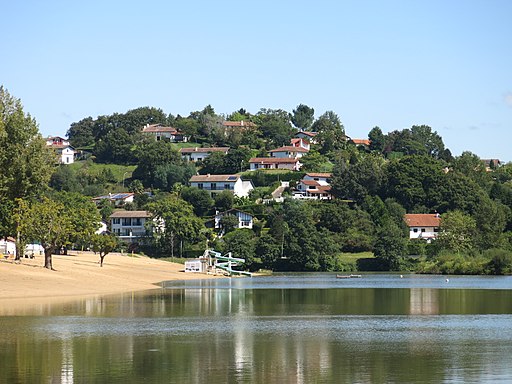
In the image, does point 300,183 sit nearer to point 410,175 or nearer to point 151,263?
point 410,175

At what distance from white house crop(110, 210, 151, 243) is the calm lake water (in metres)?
80.2

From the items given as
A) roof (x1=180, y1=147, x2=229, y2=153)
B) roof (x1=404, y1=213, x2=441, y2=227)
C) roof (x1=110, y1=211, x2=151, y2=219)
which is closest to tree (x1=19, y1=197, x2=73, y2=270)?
roof (x1=110, y1=211, x2=151, y2=219)

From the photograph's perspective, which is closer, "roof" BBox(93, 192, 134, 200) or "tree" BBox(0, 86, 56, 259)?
"tree" BBox(0, 86, 56, 259)

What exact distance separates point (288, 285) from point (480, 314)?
3523 centimetres

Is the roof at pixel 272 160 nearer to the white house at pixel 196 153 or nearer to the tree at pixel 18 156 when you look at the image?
the white house at pixel 196 153

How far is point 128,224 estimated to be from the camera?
482 ft

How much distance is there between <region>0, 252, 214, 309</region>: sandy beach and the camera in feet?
198

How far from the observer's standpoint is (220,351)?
35438 millimetres

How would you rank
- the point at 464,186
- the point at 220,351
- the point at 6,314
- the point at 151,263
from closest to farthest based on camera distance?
the point at 220,351, the point at 6,314, the point at 151,263, the point at 464,186

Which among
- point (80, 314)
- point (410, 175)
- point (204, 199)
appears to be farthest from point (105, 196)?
point (80, 314)

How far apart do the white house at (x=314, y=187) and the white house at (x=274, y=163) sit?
12918 mm

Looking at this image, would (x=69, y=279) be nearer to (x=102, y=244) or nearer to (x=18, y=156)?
(x=18, y=156)

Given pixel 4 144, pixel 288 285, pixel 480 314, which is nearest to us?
pixel 480 314

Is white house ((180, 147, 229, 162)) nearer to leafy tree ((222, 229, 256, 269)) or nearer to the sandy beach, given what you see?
leafy tree ((222, 229, 256, 269))
